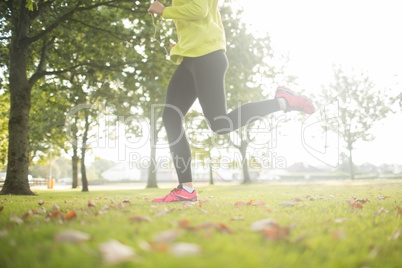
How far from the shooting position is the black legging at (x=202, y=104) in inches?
134

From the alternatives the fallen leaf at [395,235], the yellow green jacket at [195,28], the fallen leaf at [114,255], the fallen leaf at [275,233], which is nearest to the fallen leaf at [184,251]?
the fallen leaf at [114,255]

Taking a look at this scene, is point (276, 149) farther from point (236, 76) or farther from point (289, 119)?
point (236, 76)

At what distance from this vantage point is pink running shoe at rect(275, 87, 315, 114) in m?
3.54

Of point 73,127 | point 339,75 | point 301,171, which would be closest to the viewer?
point 73,127

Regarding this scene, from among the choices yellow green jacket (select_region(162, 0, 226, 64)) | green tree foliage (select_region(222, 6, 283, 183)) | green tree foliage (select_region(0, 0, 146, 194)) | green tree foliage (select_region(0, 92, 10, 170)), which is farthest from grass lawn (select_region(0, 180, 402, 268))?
green tree foliage (select_region(0, 92, 10, 170))

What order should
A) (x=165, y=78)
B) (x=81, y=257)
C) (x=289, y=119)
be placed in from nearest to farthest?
(x=81, y=257) < (x=165, y=78) < (x=289, y=119)

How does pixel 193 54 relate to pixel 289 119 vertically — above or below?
below

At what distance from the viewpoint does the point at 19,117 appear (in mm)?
8211

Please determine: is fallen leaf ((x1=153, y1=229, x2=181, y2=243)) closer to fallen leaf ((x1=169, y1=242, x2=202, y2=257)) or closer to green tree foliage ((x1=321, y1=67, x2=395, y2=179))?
fallen leaf ((x1=169, y1=242, x2=202, y2=257))

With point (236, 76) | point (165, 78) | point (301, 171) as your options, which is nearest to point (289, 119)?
point (236, 76)

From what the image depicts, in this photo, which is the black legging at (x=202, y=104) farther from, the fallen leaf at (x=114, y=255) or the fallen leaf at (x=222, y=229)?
the fallen leaf at (x=114, y=255)

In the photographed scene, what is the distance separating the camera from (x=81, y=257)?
3.59ft

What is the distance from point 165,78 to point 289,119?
19843 mm

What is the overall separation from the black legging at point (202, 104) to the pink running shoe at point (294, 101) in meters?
0.12
